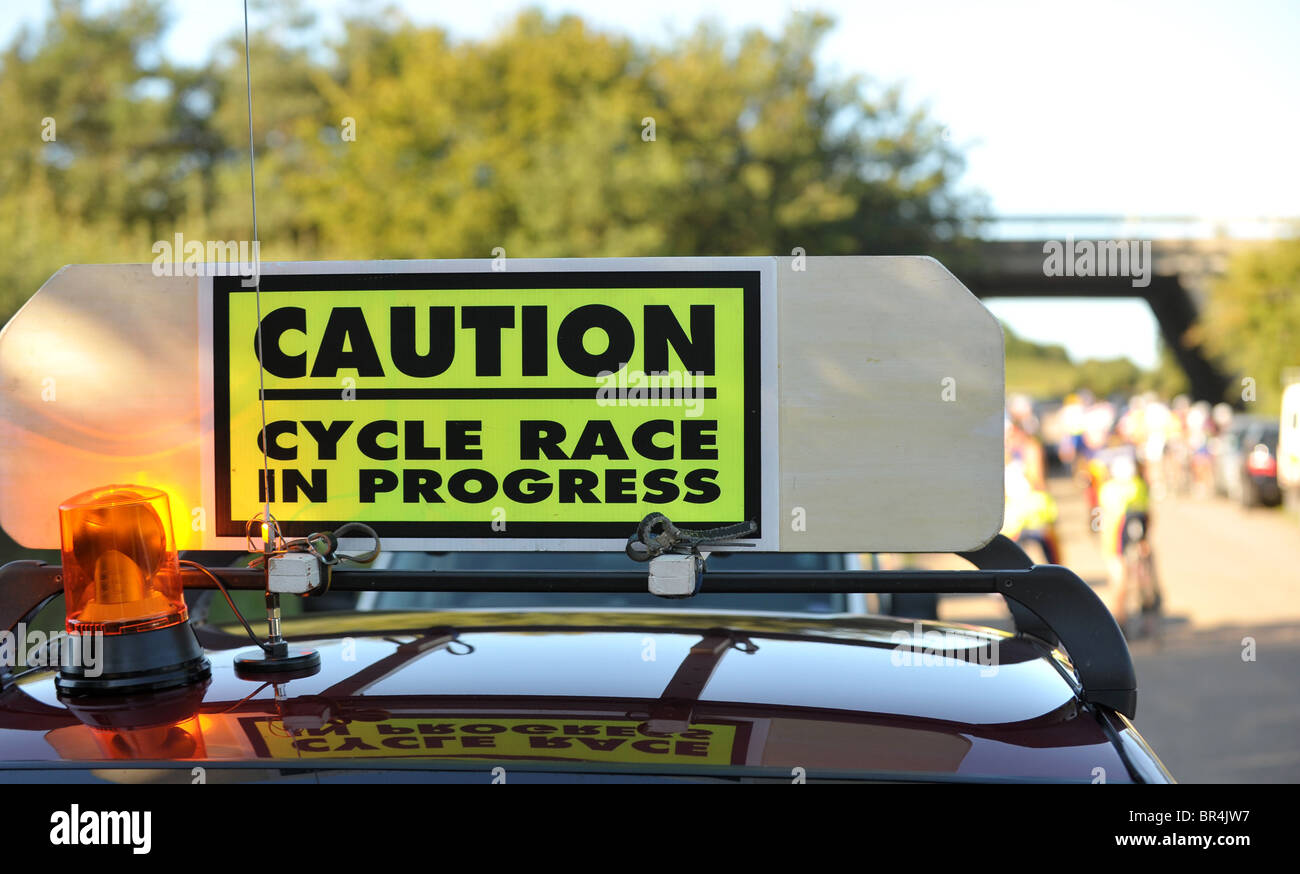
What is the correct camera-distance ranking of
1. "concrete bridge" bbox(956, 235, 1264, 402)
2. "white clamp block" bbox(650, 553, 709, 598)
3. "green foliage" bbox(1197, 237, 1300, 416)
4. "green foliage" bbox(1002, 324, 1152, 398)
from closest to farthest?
"white clamp block" bbox(650, 553, 709, 598), "green foliage" bbox(1197, 237, 1300, 416), "concrete bridge" bbox(956, 235, 1264, 402), "green foliage" bbox(1002, 324, 1152, 398)

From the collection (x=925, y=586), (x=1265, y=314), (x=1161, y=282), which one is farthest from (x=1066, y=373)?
(x=925, y=586)

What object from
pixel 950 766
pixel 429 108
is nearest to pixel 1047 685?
pixel 950 766

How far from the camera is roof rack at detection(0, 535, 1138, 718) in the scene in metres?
1.94

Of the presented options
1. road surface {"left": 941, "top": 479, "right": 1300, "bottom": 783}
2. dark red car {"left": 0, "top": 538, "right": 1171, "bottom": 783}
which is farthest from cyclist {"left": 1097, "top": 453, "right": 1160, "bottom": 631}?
dark red car {"left": 0, "top": 538, "right": 1171, "bottom": 783}

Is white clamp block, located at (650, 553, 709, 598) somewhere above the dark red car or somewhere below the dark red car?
above

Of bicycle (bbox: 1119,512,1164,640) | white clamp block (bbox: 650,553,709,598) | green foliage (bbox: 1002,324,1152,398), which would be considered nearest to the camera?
white clamp block (bbox: 650,553,709,598)

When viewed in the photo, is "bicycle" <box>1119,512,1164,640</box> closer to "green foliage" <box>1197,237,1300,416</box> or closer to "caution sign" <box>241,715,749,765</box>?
"caution sign" <box>241,715,749,765</box>

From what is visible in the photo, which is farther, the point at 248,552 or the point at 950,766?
the point at 248,552

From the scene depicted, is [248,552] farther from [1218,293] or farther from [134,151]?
[134,151]

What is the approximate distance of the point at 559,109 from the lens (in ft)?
118

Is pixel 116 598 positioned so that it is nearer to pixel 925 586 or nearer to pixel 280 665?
pixel 280 665

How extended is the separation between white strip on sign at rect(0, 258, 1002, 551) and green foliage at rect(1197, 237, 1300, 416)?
35.5m

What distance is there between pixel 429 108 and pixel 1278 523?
80.8 ft

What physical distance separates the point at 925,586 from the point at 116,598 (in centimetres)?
131
